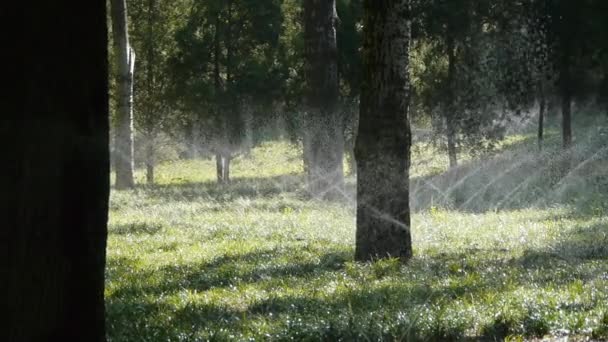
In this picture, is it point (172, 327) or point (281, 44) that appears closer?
point (172, 327)

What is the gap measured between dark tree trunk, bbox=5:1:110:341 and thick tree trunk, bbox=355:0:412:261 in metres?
6.43

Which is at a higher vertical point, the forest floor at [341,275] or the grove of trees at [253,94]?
the grove of trees at [253,94]

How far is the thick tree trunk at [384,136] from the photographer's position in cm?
1147

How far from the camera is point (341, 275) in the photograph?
10.4 m

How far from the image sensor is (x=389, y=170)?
1179 centimetres

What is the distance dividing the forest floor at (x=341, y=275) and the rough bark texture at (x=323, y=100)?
2.15 m

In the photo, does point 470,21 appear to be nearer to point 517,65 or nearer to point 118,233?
point 517,65

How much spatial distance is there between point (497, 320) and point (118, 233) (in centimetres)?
1045

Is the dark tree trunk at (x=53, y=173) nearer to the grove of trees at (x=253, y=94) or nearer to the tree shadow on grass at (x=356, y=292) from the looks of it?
the grove of trees at (x=253, y=94)

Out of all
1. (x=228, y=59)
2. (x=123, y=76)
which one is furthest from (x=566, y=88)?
(x=228, y=59)

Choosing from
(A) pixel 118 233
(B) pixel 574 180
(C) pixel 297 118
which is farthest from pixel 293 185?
(A) pixel 118 233

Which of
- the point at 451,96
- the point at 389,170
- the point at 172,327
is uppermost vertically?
the point at 451,96

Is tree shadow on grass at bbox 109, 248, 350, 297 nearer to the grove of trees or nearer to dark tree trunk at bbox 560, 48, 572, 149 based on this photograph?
the grove of trees

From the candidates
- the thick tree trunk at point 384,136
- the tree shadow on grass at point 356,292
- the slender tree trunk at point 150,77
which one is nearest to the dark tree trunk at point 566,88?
the tree shadow on grass at point 356,292
